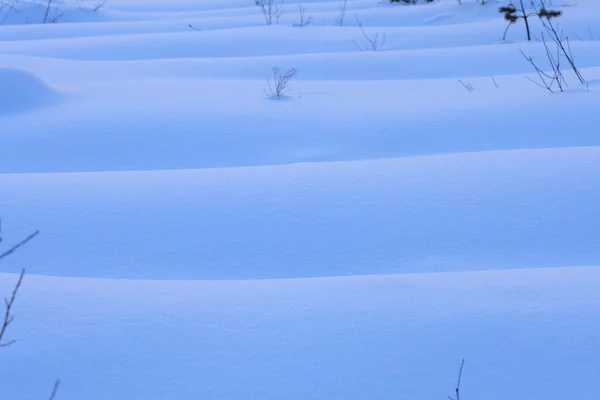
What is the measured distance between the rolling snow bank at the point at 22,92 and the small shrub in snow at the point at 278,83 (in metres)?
0.81

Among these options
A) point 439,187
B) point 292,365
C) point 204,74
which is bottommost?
point 292,365

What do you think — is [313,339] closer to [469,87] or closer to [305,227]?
[305,227]

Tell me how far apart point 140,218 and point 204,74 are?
160cm

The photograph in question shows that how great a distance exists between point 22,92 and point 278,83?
37.9 inches

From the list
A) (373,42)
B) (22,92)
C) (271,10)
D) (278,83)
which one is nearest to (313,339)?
(278,83)

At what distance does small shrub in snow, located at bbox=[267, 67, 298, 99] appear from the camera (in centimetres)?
272

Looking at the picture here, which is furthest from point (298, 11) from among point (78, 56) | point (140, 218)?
point (140, 218)

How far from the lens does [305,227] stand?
1733 mm

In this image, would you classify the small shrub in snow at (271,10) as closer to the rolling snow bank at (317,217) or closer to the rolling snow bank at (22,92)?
the rolling snow bank at (22,92)

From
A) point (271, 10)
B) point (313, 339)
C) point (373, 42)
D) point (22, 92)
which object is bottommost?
point (313, 339)

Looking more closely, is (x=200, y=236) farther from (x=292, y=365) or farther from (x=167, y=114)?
(x=167, y=114)

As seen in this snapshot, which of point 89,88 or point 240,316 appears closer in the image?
point 240,316

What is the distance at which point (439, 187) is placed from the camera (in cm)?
184

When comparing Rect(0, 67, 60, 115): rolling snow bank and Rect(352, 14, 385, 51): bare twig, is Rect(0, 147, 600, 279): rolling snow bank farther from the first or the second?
Rect(352, 14, 385, 51): bare twig
